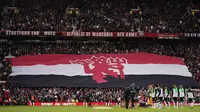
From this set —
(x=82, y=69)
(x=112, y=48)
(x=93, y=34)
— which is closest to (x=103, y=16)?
(x=93, y=34)

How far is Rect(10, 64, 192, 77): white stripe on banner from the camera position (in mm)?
49594

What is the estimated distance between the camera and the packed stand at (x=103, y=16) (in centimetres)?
5753

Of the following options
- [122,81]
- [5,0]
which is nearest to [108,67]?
[122,81]

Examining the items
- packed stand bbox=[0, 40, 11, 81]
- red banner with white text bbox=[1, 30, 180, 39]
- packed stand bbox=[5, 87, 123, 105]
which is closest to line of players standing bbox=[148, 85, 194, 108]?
packed stand bbox=[5, 87, 123, 105]

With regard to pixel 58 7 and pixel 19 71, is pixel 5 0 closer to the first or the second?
pixel 58 7

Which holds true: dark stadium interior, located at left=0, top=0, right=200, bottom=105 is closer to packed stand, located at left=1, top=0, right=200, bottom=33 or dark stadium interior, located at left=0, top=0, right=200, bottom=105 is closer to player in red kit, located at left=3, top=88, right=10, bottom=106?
packed stand, located at left=1, top=0, right=200, bottom=33

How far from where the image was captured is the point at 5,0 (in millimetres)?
64375

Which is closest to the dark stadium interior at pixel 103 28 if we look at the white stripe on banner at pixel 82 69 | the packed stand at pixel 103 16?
the packed stand at pixel 103 16

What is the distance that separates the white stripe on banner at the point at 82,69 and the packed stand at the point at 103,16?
7409 mm

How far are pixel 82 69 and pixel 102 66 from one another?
8.77ft

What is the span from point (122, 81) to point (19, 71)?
41.1 ft

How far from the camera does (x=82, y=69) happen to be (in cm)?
5062

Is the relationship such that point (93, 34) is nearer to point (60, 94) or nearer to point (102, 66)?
point (102, 66)

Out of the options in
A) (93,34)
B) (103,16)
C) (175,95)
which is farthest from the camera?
(103,16)
